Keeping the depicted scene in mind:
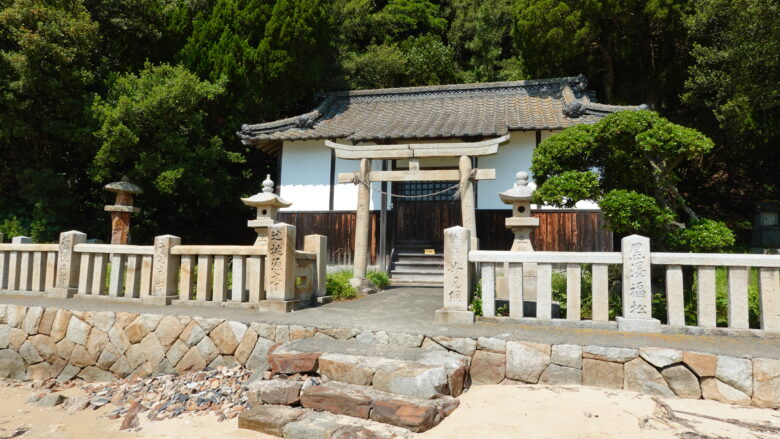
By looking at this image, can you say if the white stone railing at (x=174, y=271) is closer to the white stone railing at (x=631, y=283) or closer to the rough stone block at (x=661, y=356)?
the white stone railing at (x=631, y=283)

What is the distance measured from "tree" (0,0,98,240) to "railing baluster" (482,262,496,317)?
11779mm

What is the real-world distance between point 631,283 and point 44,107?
1501 centimetres

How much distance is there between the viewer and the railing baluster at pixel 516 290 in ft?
20.3

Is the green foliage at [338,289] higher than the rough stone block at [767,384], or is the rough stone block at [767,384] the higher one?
the green foliage at [338,289]

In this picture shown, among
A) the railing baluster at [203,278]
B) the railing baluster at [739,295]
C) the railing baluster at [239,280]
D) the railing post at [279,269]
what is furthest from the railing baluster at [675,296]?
the railing baluster at [203,278]

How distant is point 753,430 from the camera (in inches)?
155

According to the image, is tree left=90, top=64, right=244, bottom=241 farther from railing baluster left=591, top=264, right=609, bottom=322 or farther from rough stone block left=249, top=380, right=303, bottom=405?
railing baluster left=591, top=264, right=609, bottom=322

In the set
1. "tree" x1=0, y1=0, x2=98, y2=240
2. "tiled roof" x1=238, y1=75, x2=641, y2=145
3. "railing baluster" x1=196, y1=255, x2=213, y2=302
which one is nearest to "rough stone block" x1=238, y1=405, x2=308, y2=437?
"railing baluster" x1=196, y1=255, x2=213, y2=302

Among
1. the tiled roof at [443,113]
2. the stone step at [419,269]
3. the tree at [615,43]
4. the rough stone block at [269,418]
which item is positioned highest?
the tree at [615,43]

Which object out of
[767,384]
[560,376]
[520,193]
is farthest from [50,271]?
[767,384]

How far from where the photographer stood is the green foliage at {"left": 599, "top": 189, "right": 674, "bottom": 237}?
636cm

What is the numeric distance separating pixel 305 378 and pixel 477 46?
66.0 ft

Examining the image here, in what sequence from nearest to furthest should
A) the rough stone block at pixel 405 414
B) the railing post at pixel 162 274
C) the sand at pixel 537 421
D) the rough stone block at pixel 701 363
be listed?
1. the sand at pixel 537 421
2. the rough stone block at pixel 405 414
3. the rough stone block at pixel 701 363
4. the railing post at pixel 162 274

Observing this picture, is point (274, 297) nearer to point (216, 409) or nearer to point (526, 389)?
point (216, 409)
